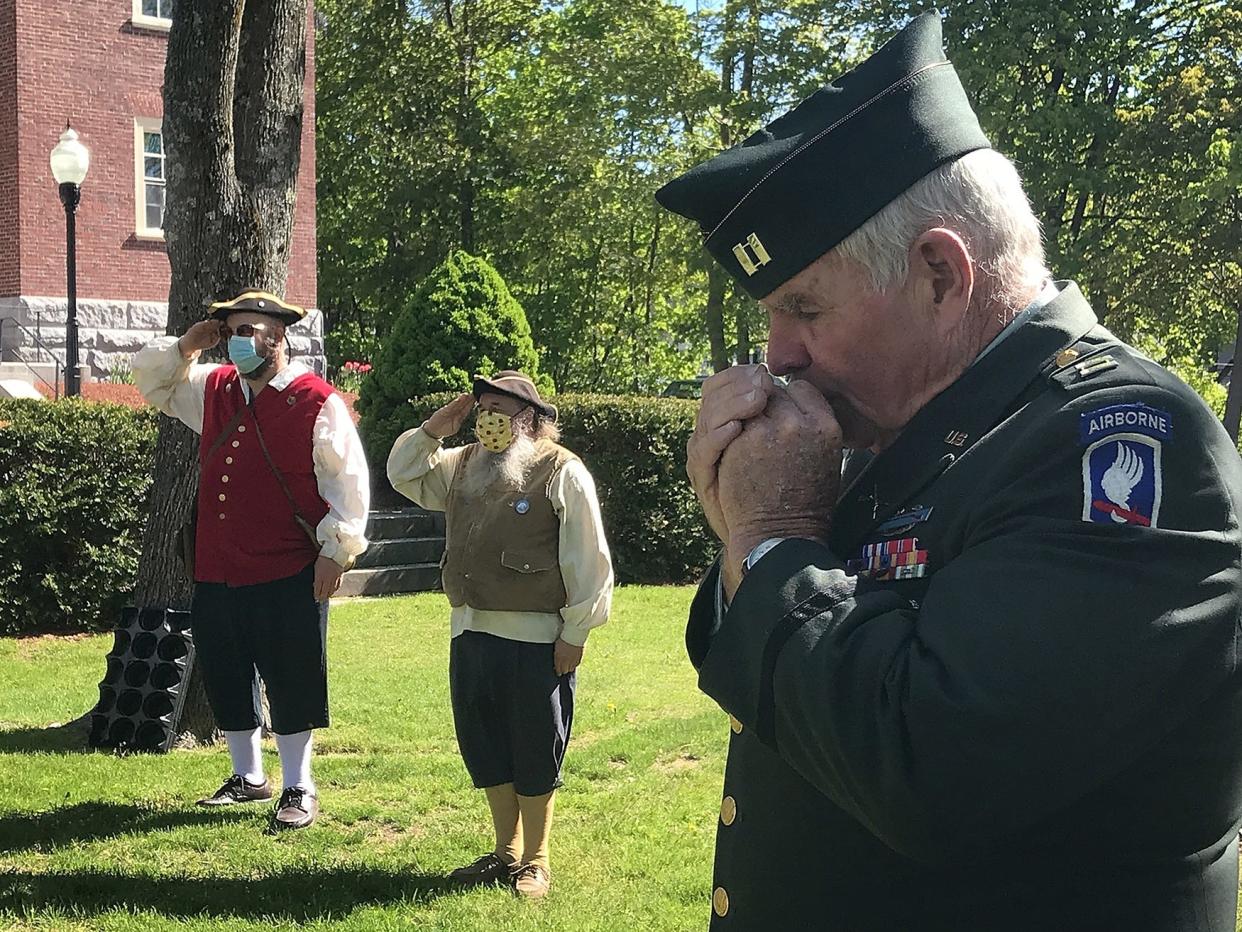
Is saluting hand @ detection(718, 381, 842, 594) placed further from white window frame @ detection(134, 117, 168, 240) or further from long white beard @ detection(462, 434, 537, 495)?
white window frame @ detection(134, 117, 168, 240)

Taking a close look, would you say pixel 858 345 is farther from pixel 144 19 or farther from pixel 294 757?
pixel 144 19

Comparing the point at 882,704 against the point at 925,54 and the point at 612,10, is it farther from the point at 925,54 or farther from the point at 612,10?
the point at 612,10

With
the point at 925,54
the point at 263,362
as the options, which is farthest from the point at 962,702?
the point at 263,362

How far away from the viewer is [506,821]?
16.6 feet

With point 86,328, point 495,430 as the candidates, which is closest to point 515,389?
point 495,430

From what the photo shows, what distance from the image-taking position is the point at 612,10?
28.1 m

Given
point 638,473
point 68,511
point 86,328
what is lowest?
point 68,511

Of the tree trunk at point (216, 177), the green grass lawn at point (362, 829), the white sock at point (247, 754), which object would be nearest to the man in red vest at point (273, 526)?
the white sock at point (247, 754)

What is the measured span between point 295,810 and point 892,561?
4.70 meters

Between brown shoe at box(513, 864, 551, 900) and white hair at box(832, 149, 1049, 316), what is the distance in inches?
150

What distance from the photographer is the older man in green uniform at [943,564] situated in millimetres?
1302

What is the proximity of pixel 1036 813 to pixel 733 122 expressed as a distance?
2552 cm

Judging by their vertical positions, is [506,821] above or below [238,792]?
above

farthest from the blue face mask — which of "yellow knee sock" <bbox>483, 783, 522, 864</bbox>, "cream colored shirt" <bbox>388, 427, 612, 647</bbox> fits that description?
"yellow knee sock" <bbox>483, 783, 522, 864</bbox>
